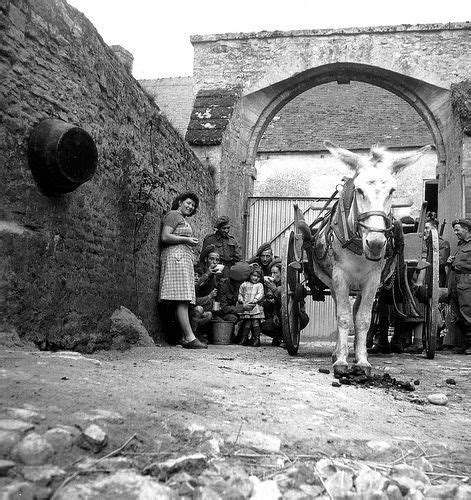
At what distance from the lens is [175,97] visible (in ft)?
90.2

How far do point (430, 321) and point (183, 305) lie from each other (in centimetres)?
292

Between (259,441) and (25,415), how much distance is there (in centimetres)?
104

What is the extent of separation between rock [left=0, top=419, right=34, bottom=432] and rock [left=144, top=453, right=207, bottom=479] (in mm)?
516

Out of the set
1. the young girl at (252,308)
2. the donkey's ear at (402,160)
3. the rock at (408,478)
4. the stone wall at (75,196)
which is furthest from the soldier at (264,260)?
the rock at (408,478)

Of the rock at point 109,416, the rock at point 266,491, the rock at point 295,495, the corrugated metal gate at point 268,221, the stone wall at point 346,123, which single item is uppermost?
the stone wall at point 346,123

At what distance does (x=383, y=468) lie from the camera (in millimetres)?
2408

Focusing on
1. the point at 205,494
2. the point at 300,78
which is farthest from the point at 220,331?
the point at 300,78

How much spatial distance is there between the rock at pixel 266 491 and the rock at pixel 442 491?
587 mm

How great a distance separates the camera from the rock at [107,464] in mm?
2101

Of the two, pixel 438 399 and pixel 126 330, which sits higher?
pixel 126 330

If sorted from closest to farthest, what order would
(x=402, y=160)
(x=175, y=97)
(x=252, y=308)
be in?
(x=402, y=160)
(x=252, y=308)
(x=175, y=97)

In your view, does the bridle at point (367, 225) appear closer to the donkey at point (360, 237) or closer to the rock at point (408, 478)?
the donkey at point (360, 237)

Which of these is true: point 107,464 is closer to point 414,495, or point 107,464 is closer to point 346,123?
point 414,495

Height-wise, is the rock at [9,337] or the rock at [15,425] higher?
the rock at [9,337]
